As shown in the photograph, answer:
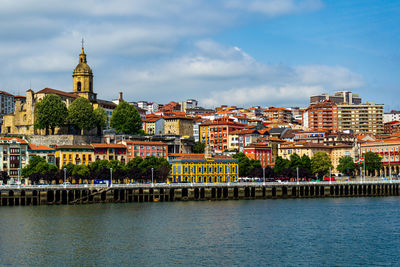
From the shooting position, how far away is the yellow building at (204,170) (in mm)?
111438

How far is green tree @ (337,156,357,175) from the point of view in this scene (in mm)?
139000

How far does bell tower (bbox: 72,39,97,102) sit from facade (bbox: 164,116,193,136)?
21.2 meters

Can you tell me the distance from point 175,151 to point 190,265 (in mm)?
96216

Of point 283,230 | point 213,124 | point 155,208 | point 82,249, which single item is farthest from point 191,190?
point 213,124

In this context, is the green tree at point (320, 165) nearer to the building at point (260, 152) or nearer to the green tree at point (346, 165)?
the green tree at point (346, 165)

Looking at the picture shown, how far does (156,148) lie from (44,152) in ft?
73.8

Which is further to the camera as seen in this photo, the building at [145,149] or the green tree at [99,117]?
the green tree at [99,117]

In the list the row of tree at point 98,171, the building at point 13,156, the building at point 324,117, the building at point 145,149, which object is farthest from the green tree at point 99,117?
the building at point 324,117

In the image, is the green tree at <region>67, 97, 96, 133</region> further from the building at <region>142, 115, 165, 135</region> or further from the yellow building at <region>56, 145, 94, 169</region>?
the building at <region>142, 115, 165, 135</region>

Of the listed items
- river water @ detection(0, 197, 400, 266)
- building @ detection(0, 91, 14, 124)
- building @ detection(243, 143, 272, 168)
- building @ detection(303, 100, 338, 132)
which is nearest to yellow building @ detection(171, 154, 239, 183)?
river water @ detection(0, 197, 400, 266)

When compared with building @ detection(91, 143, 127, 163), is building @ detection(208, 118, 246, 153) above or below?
above

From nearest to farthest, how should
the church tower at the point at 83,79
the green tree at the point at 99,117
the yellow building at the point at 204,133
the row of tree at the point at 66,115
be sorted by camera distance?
the row of tree at the point at 66,115, the green tree at the point at 99,117, the church tower at the point at 83,79, the yellow building at the point at 204,133

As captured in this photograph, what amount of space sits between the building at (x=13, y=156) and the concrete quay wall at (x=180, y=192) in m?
24.0

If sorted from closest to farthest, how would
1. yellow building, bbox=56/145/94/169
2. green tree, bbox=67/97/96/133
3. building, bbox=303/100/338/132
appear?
yellow building, bbox=56/145/94/169, green tree, bbox=67/97/96/133, building, bbox=303/100/338/132
